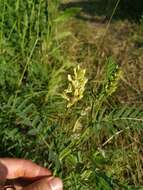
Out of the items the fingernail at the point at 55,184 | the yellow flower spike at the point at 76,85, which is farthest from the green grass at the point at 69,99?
the fingernail at the point at 55,184

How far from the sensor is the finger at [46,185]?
1505mm

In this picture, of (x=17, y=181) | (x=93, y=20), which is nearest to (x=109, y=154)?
(x=17, y=181)

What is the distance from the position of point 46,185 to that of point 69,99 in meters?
0.26

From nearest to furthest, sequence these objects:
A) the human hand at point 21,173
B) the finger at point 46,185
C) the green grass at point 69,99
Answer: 1. the finger at point 46,185
2. the human hand at point 21,173
3. the green grass at point 69,99

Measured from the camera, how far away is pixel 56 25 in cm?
265

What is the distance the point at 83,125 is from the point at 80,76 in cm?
74

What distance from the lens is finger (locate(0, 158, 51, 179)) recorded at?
1.65 metres

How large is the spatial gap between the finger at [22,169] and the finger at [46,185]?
9 centimetres

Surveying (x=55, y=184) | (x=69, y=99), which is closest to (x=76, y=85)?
(x=69, y=99)

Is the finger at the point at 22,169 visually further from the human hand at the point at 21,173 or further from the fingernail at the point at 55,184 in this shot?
the fingernail at the point at 55,184

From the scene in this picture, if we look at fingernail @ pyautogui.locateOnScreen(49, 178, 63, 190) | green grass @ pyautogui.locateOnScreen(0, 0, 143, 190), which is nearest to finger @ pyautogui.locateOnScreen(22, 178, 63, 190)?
fingernail @ pyautogui.locateOnScreen(49, 178, 63, 190)

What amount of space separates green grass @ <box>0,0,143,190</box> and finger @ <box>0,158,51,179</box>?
75mm

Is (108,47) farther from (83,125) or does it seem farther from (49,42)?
(83,125)

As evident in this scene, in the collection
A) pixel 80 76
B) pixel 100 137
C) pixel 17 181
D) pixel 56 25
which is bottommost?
pixel 100 137
